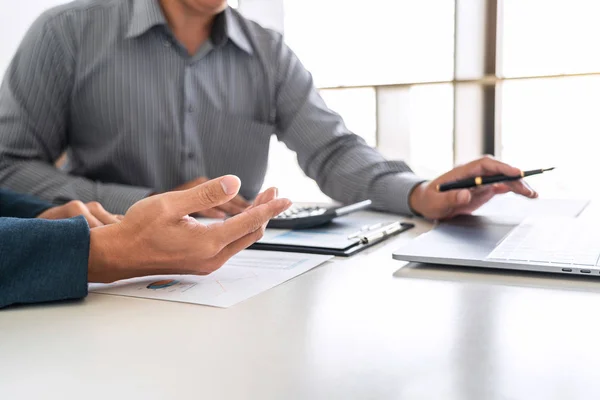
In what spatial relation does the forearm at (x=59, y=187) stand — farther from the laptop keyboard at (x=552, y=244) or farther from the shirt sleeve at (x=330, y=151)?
the laptop keyboard at (x=552, y=244)

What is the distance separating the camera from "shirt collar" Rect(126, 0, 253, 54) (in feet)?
4.89

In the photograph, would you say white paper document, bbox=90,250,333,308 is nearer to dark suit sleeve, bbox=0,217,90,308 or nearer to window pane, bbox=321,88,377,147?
dark suit sleeve, bbox=0,217,90,308

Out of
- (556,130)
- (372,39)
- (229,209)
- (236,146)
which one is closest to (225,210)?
(229,209)

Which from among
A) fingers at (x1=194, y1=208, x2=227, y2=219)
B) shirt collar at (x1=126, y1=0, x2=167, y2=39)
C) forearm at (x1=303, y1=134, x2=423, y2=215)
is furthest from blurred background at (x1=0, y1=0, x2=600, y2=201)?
fingers at (x1=194, y1=208, x2=227, y2=219)

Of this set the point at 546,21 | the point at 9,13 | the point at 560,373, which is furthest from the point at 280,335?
the point at 546,21

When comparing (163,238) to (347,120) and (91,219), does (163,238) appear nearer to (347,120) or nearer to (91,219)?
(91,219)

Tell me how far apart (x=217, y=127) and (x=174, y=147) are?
0.13 metres

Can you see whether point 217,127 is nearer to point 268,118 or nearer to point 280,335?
point 268,118

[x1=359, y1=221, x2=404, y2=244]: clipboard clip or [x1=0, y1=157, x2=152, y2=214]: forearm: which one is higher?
[x1=0, y1=157, x2=152, y2=214]: forearm

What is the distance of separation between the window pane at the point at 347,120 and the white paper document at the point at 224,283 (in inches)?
91.5

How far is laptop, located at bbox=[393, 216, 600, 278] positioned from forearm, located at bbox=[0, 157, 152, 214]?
64 centimetres

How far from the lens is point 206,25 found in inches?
63.0

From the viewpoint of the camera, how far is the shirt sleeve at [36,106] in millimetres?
1389

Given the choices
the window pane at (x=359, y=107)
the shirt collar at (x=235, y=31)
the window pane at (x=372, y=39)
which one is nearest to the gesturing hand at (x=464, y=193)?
the shirt collar at (x=235, y=31)
